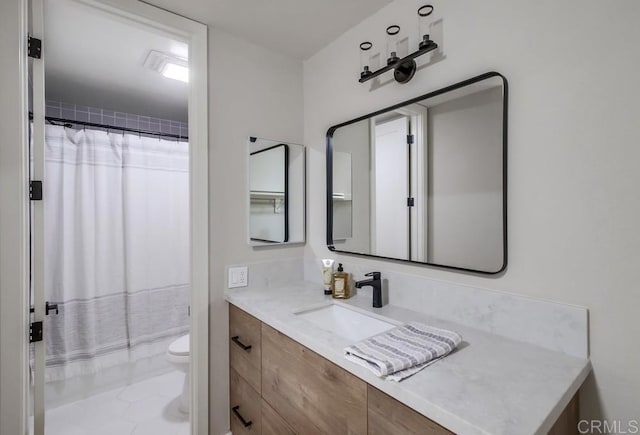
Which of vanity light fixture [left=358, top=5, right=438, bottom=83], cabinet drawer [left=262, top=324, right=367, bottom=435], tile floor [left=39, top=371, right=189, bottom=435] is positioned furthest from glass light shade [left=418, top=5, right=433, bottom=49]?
tile floor [left=39, top=371, right=189, bottom=435]

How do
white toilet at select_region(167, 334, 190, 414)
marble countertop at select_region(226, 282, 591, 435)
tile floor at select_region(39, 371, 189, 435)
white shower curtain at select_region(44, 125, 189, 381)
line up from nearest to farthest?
marble countertop at select_region(226, 282, 591, 435), tile floor at select_region(39, 371, 189, 435), white toilet at select_region(167, 334, 190, 414), white shower curtain at select_region(44, 125, 189, 381)

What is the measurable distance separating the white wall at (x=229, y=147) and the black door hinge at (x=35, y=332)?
2.35ft

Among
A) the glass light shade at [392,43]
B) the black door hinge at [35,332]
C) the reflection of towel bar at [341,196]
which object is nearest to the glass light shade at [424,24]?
the glass light shade at [392,43]

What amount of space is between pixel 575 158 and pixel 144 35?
2.17 m

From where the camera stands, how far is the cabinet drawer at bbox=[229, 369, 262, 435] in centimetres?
141

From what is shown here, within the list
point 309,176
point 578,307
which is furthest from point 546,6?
point 309,176

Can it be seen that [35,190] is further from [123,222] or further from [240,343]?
[123,222]

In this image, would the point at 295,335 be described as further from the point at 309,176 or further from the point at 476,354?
the point at 309,176

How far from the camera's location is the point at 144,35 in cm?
174

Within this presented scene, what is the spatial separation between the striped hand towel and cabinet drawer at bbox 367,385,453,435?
0.22 feet

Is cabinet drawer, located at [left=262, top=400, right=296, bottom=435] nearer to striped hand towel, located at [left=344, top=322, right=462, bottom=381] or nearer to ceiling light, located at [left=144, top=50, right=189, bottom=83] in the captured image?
striped hand towel, located at [left=344, top=322, right=462, bottom=381]

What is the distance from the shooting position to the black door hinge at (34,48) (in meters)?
1.27

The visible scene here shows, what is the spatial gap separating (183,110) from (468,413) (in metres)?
3.23
